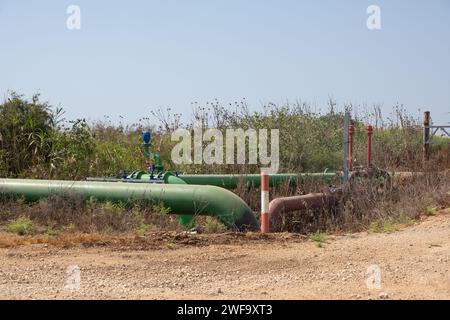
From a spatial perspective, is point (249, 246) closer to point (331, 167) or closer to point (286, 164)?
point (286, 164)

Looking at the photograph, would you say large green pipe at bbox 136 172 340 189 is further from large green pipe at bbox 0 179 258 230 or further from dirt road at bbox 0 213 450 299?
dirt road at bbox 0 213 450 299

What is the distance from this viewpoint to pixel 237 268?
6680mm

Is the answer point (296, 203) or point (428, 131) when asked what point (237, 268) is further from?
point (428, 131)

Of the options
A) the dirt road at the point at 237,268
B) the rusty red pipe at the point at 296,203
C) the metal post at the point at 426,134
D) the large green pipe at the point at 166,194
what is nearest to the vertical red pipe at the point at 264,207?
the large green pipe at the point at 166,194

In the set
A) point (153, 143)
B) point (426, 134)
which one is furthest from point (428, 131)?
point (153, 143)

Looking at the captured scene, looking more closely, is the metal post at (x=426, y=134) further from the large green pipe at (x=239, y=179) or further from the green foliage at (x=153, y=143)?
the large green pipe at (x=239, y=179)

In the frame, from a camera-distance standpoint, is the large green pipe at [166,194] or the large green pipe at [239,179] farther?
the large green pipe at [239,179]

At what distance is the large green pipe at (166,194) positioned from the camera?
30.1 feet

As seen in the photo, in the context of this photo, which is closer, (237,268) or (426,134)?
(237,268)

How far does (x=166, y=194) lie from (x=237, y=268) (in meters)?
3.05

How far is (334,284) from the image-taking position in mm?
5848

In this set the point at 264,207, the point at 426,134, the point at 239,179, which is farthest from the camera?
the point at 426,134

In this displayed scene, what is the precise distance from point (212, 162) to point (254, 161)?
35.5 inches

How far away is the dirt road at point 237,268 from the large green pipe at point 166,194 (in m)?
0.85
